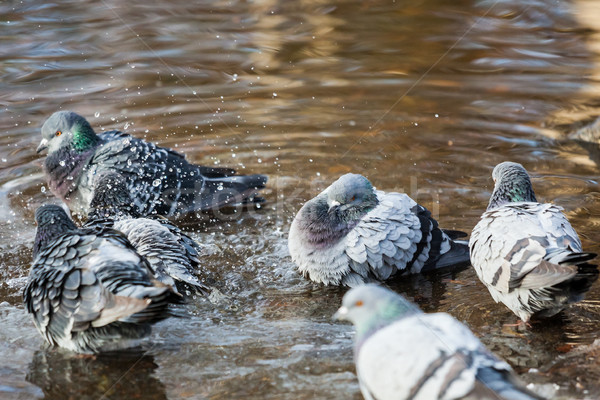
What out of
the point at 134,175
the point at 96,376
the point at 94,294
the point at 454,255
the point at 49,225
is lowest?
the point at 454,255

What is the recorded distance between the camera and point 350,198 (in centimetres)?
518

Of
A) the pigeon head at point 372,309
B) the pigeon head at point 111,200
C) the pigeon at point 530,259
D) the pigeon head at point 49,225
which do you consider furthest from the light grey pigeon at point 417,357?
the pigeon head at point 111,200

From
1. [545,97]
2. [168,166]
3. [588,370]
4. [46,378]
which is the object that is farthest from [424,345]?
[545,97]

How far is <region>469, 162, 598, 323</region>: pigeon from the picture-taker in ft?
12.8

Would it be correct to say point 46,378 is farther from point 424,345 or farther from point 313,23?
point 313,23

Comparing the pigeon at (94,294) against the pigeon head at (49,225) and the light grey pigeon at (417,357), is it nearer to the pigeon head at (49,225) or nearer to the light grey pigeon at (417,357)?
the pigeon head at (49,225)

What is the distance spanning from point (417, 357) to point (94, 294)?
5.93 feet

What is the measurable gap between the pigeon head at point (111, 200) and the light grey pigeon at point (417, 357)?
2.72m

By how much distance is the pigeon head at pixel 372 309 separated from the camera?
313 centimetres

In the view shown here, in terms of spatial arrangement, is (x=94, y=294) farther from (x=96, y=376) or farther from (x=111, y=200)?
(x=111, y=200)

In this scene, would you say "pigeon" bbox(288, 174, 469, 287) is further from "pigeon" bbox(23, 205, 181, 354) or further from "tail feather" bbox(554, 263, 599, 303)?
"pigeon" bbox(23, 205, 181, 354)

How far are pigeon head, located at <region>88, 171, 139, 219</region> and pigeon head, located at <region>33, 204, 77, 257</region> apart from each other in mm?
763

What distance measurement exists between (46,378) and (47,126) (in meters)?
3.00

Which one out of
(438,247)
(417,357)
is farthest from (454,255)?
(417,357)
